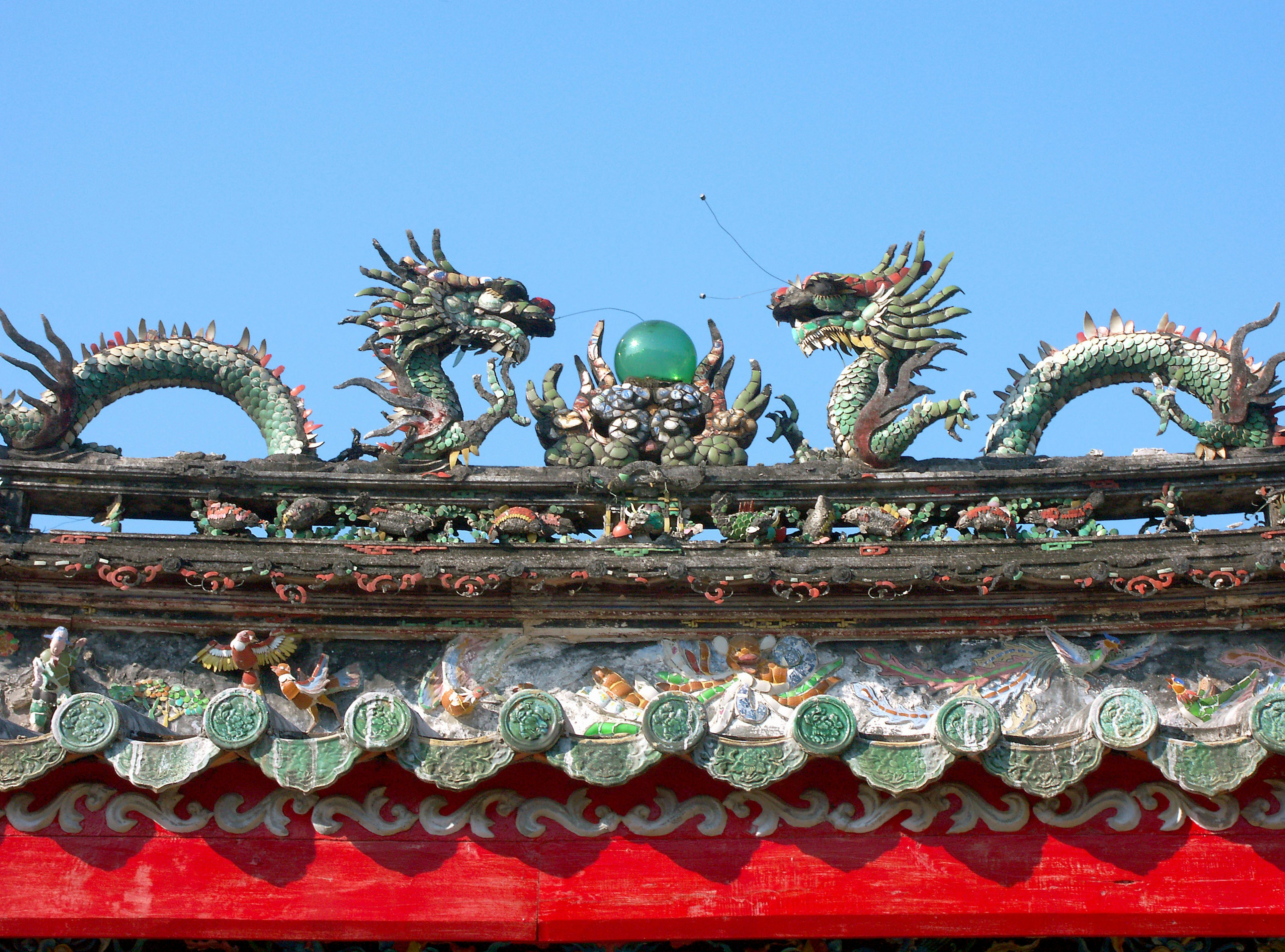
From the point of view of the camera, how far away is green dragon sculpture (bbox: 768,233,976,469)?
9148 millimetres

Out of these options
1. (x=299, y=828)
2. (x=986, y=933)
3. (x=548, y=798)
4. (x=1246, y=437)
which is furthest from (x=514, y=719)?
(x=1246, y=437)

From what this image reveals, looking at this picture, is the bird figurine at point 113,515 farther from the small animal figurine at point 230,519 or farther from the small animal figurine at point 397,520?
the small animal figurine at point 397,520

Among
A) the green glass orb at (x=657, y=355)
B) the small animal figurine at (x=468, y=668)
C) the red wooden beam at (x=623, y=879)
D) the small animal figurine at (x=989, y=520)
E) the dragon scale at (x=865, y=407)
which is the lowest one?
the red wooden beam at (x=623, y=879)

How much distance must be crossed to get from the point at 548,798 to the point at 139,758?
191cm

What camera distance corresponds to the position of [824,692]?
8.45m

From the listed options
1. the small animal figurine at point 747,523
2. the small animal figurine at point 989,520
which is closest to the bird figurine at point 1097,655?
the small animal figurine at point 989,520

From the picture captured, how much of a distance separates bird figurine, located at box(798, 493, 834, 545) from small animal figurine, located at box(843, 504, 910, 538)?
10 cm

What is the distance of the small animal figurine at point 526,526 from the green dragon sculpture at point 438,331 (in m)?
0.81

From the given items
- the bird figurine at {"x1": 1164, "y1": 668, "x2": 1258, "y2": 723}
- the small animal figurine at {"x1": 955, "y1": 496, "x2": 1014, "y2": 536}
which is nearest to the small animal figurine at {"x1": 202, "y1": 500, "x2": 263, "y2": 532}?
the small animal figurine at {"x1": 955, "y1": 496, "x2": 1014, "y2": 536}

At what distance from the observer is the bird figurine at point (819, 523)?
879 cm

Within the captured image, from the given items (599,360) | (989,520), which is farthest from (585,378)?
(989,520)

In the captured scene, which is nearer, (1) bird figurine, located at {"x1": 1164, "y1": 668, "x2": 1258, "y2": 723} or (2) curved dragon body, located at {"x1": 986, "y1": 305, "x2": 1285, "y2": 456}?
(1) bird figurine, located at {"x1": 1164, "y1": 668, "x2": 1258, "y2": 723}

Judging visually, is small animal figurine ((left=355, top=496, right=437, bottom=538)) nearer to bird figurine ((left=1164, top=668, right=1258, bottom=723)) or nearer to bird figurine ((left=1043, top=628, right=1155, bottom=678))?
bird figurine ((left=1043, top=628, right=1155, bottom=678))

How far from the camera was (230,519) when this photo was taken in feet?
28.5
